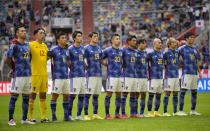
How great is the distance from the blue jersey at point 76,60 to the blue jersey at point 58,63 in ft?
1.21

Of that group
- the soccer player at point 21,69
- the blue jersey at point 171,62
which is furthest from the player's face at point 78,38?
the blue jersey at point 171,62

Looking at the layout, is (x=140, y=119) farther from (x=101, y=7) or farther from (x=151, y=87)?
(x=101, y=7)

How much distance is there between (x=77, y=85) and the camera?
19531 millimetres

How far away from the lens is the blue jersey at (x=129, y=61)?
20516mm

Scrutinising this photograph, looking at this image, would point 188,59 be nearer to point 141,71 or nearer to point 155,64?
point 155,64

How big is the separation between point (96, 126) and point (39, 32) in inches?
132

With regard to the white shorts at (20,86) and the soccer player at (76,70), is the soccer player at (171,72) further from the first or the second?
Result: the white shorts at (20,86)

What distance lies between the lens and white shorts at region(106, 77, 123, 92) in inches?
792

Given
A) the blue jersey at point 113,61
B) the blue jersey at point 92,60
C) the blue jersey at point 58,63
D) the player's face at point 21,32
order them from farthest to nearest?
the blue jersey at point 113,61
the blue jersey at point 92,60
the blue jersey at point 58,63
the player's face at point 21,32

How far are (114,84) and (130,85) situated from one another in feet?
1.87

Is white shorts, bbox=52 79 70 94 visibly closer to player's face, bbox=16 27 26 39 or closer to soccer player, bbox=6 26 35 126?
soccer player, bbox=6 26 35 126

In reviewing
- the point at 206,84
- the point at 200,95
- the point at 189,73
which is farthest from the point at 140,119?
the point at 206,84

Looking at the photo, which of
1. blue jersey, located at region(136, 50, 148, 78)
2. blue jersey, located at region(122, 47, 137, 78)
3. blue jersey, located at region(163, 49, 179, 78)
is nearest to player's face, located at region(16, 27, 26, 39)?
blue jersey, located at region(122, 47, 137, 78)

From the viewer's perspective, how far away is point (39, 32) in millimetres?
18828
